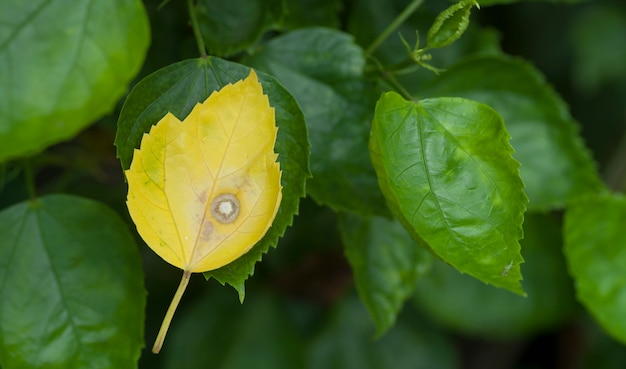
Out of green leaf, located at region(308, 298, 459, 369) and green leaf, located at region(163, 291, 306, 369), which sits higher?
green leaf, located at region(163, 291, 306, 369)

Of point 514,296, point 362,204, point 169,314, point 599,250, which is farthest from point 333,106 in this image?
point 514,296

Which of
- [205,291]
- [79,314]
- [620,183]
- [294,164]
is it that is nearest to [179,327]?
[205,291]

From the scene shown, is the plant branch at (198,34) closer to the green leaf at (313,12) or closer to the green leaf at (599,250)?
the green leaf at (313,12)

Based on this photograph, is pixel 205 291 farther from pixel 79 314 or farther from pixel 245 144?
pixel 245 144

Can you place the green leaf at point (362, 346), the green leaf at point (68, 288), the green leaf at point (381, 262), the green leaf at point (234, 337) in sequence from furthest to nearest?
the green leaf at point (362, 346) < the green leaf at point (234, 337) < the green leaf at point (381, 262) < the green leaf at point (68, 288)

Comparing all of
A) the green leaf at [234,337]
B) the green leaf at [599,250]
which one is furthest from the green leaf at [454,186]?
the green leaf at [234,337]

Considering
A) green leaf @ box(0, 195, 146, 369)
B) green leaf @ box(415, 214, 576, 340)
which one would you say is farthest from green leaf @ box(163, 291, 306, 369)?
green leaf @ box(0, 195, 146, 369)

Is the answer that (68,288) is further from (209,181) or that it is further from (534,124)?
(534,124)

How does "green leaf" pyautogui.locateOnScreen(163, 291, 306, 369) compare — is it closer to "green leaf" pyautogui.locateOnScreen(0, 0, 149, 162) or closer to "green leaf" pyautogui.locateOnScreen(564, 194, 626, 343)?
"green leaf" pyautogui.locateOnScreen(564, 194, 626, 343)
